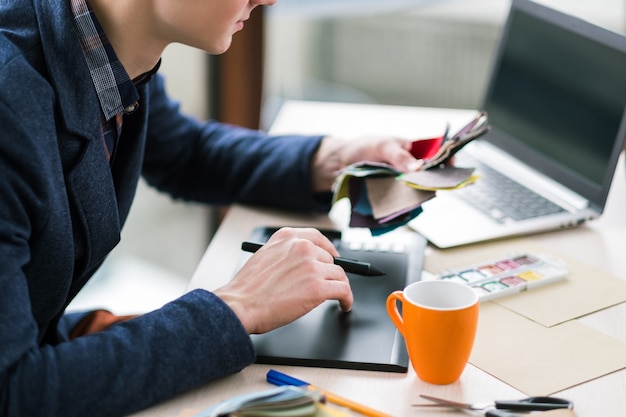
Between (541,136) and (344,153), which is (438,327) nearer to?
(344,153)

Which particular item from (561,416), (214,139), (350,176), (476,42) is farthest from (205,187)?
(476,42)

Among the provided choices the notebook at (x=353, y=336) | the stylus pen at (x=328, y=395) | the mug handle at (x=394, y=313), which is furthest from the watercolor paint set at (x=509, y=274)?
the stylus pen at (x=328, y=395)

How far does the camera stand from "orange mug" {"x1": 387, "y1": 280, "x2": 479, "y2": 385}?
86 centimetres

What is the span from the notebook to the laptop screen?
0.36 meters

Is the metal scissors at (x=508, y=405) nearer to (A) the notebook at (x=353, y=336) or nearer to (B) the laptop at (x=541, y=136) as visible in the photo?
(A) the notebook at (x=353, y=336)

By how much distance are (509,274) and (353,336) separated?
0.26 metres

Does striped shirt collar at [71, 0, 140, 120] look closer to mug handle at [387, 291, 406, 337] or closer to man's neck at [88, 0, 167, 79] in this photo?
man's neck at [88, 0, 167, 79]

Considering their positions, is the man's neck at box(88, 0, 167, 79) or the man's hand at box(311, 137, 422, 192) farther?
the man's hand at box(311, 137, 422, 192)

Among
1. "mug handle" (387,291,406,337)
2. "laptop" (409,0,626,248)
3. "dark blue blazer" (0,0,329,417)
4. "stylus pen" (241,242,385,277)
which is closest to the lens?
"dark blue blazer" (0,0,329,417)

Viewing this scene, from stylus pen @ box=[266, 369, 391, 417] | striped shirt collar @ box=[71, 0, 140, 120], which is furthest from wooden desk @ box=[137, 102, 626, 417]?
striped shirt collar @ box=[71, 0, 140, 120]

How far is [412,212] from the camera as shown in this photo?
119 centimetres

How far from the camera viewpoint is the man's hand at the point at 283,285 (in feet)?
3.05

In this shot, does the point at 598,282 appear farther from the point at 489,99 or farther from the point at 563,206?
the point at 489,99

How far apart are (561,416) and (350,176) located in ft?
1.73
